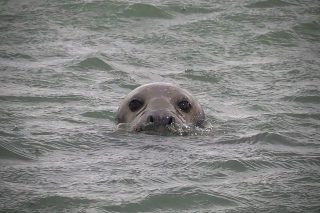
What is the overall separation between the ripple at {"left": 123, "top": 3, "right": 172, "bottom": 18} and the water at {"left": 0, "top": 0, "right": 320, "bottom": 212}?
0.04 m

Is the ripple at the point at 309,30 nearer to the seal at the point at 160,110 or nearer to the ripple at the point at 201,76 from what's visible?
the ripple at the point at 201,76

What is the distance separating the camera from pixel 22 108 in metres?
10.6

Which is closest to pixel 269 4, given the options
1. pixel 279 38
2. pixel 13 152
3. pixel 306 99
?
pixel 279 38

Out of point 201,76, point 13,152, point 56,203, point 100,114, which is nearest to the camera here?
point 56,203

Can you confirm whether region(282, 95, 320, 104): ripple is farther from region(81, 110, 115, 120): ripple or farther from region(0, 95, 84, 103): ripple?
region(0, 95, 84, 103): ripple

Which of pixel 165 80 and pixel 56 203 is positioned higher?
pixel 56 203

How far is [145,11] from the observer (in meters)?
15.7

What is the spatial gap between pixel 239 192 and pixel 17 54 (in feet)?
22.9

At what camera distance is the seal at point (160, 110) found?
8898 millimetres

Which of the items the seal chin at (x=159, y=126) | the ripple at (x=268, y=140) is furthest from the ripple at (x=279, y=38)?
the seal chin at (x=159, y=126)

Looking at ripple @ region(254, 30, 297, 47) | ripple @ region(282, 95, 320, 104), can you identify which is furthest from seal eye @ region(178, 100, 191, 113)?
ripple @ region(254, 30, 297, 47)

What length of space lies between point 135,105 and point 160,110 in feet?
2.24

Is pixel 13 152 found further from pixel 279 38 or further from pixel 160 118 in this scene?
pixel 279 38

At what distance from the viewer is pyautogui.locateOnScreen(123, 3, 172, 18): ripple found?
15.5 m
